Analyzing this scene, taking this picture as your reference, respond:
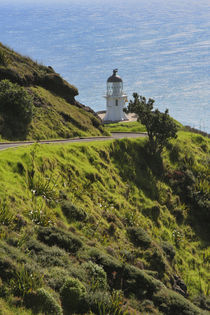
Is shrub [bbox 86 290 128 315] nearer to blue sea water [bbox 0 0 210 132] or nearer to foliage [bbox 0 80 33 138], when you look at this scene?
foliage [bbox 0 80 33 138]

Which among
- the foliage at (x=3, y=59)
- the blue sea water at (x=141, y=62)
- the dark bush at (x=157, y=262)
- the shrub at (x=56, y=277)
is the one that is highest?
the blue sea water at (x=141, y=62)

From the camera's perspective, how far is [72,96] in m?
49.1

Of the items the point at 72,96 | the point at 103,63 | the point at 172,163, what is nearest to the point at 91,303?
the point at 172,163

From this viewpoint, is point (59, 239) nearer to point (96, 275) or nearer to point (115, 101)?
point (96, 275)

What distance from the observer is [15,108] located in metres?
35.4

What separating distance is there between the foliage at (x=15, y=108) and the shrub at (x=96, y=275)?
19205mm

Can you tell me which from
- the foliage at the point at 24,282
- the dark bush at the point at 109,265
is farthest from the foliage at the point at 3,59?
the foliage at the point at 24,282

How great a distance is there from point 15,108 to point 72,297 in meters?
23.6

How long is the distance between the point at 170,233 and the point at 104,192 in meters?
6.00

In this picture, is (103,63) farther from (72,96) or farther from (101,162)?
(101,162)

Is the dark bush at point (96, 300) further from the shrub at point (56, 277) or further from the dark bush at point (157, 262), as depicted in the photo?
the dark bush at point (157, 262)

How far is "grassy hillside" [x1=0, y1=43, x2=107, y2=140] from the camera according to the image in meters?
37.0

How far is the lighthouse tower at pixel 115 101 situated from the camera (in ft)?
242

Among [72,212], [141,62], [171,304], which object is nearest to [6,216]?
[72,212]
